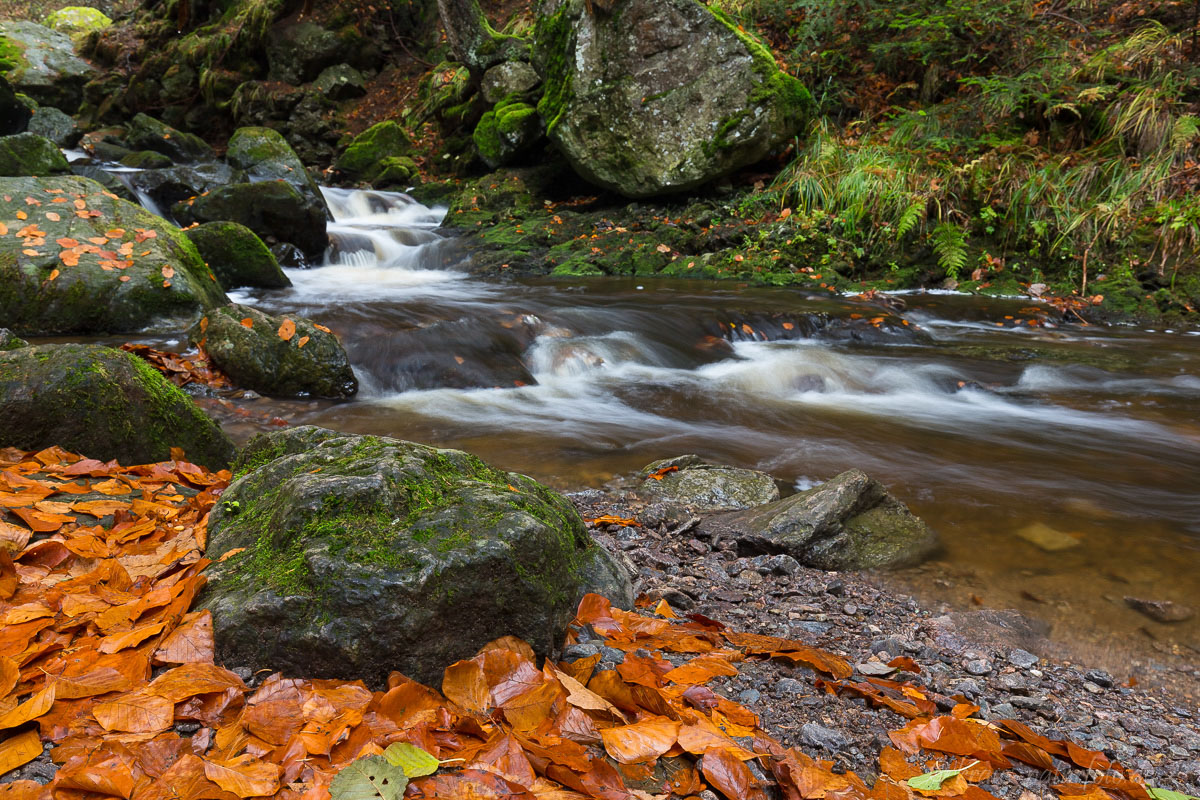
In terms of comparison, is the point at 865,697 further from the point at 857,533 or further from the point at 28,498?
the point at 28,498

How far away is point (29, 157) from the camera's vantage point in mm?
9695

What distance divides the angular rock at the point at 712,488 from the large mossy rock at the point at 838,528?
16cm

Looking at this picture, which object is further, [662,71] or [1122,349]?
[662,71]

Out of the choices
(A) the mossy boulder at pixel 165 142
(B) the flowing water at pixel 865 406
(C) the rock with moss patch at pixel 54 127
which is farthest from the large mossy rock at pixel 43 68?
(B) the flowing water at pixel 865 406

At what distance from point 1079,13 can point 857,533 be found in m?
13.1

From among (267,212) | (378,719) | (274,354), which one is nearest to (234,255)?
(267,212)

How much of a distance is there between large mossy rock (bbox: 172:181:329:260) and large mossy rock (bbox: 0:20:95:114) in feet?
44.5

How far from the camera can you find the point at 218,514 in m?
2.36

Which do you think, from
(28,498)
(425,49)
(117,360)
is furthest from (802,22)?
(28,498)

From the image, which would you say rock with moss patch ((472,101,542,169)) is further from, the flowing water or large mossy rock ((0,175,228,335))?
large mossy rock ((0,175,228,335))

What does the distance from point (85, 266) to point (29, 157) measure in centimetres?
489

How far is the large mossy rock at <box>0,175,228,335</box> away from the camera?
6246 mm

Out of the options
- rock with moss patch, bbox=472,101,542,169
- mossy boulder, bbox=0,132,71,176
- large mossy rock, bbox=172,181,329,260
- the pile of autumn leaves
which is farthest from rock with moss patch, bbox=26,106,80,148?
the pile of autumn leaves

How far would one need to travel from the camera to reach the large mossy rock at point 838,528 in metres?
3.34
